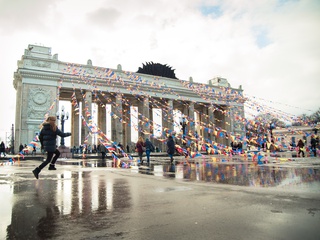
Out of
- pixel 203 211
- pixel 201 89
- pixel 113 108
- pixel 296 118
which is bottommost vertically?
pixel 203 211

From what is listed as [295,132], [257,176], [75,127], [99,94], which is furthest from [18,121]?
[257,176]

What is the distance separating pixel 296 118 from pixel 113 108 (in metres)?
30.2

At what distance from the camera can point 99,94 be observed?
39.6 metres

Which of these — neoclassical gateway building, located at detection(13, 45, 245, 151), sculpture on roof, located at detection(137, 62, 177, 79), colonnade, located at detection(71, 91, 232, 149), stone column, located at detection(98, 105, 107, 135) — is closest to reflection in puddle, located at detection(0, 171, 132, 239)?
neoclassical gateway building, located at detection(13, 45, 245, 151)

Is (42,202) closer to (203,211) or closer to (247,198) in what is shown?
(203,211)

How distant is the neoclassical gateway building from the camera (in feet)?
105

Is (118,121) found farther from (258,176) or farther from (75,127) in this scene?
(258,176)

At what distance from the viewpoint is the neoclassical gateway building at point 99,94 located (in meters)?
32.1

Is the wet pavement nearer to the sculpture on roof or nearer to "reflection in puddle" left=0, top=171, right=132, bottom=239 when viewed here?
"reflection in puddle" left=0, top=171, right=132, bottom=239

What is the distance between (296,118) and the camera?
624 inches

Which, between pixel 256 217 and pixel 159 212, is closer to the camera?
pixel 256 217

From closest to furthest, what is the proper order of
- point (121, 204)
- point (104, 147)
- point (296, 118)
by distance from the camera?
point (121, 204)
point (296, 118)
point (104, 147)

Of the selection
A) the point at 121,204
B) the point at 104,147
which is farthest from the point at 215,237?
the point at 104,147

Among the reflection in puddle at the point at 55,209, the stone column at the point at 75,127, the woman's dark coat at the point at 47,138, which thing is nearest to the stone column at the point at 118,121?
the stone column at the point at 75,127
